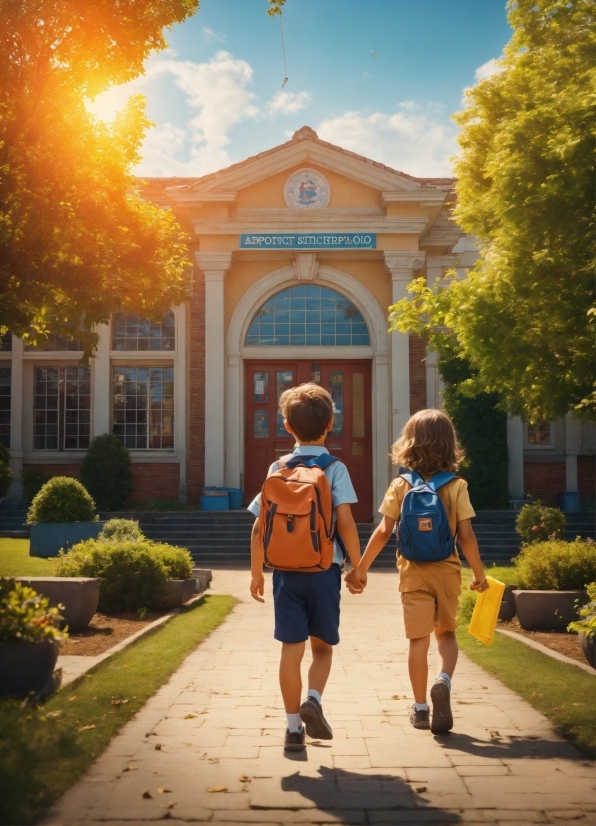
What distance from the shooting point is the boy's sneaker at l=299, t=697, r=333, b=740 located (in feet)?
14.7

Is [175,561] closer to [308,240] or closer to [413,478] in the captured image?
[413,478]


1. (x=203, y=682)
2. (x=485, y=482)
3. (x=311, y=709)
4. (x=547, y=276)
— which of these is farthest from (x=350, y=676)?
(x=485, y=482)

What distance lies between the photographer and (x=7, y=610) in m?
4.70

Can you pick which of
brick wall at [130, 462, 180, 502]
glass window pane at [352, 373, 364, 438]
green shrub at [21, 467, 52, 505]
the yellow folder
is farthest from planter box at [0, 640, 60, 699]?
brick wall at [130, 462, 180, 502]

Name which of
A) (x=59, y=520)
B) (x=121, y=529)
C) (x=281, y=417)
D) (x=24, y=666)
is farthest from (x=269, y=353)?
(x=24, y=666)

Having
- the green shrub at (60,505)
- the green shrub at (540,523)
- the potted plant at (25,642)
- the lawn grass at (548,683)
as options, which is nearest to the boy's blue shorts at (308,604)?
the potted plant at (25,642)

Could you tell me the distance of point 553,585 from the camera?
8.72m

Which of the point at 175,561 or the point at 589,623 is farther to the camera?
the point at 175,561

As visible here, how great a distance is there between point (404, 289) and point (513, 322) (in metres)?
8.79

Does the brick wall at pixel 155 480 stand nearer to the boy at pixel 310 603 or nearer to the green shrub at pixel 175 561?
the green shrub at pixel 175 561

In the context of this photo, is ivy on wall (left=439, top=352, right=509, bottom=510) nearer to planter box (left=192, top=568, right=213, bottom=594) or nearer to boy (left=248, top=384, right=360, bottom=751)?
planter box (left=192, top=568, right=213, bottom=594)

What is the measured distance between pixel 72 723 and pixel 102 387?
16.2 metres

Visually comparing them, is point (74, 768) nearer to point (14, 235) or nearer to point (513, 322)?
point (14, 235)

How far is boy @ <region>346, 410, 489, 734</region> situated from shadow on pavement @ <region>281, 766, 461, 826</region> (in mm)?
913
